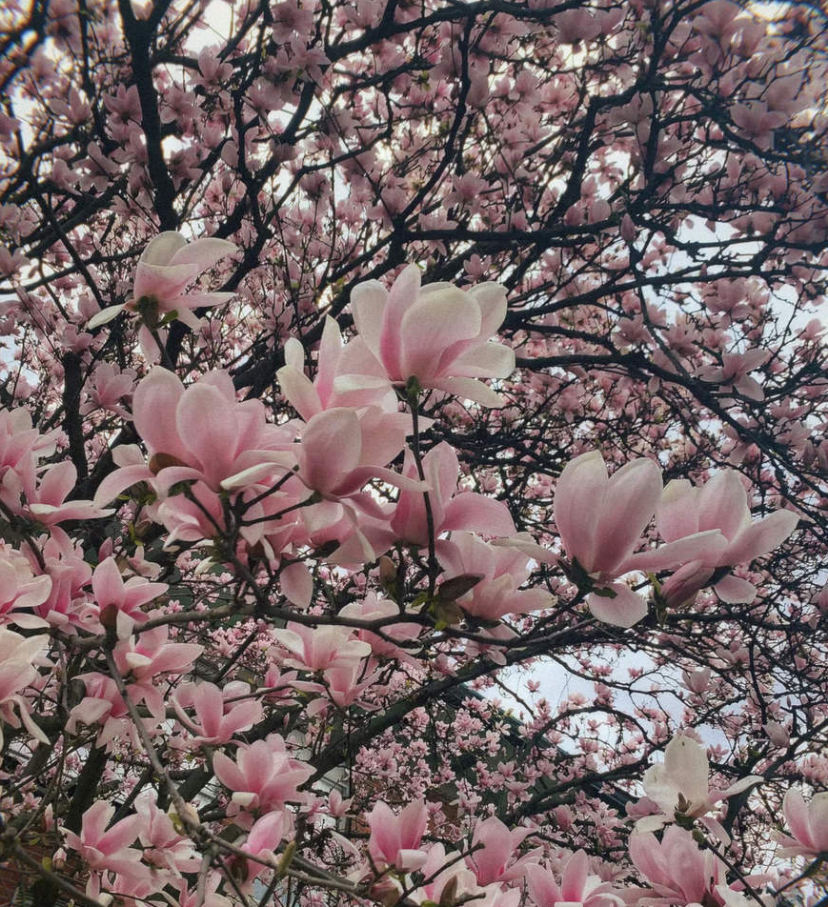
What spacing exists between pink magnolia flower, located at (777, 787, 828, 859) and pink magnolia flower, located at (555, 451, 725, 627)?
0.78 m

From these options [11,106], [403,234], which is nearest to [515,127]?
[403,234]

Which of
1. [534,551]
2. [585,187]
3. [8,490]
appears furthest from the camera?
→ [585,187]

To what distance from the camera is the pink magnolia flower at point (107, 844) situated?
1338mm

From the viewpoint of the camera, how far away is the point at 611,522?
2.81 ft

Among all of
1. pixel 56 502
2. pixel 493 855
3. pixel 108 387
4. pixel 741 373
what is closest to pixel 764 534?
pixel 493 855

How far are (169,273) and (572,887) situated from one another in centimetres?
138

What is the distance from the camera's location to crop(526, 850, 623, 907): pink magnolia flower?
1.29 metres

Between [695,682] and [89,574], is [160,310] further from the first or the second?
[695,682]

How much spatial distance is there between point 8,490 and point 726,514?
1170 mm

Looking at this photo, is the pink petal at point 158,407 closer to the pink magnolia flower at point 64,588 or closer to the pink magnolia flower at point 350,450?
the pink magnolia flower at point 350,450

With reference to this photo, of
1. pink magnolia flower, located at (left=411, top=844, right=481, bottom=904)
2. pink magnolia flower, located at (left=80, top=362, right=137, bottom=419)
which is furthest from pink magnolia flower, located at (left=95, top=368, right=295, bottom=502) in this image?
pink magnolia flower, located at (left=80, top=362, right=137, bottom=419)

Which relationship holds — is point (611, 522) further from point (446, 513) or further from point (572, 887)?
point (572, 887)

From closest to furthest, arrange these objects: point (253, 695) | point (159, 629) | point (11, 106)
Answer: point (159, 629), point (253, 695), point (11, 106)

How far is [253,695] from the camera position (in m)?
1.49
